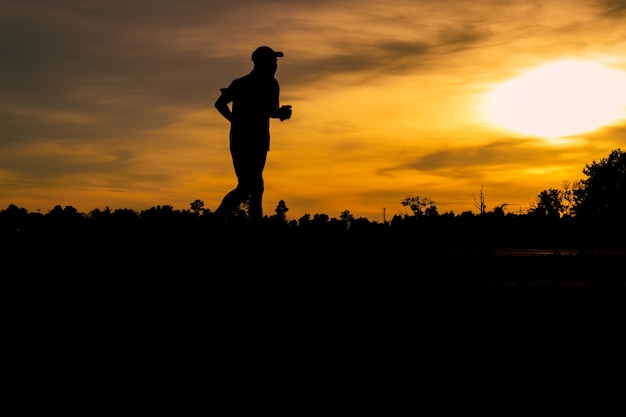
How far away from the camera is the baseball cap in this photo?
13.0 meters

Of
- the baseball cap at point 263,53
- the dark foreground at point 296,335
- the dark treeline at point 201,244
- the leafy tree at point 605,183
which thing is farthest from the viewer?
the leafy tree at point 605,183

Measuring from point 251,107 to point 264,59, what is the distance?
81 cm

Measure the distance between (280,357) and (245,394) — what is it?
81 centimetres

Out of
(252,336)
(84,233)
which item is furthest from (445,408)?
(84,233)

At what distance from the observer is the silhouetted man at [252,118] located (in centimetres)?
1305

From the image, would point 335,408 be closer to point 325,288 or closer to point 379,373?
point 379,373

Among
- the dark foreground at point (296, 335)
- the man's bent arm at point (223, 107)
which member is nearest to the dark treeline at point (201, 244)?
the dark foreground at point (296, 335)

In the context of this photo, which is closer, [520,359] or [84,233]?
[520,359]

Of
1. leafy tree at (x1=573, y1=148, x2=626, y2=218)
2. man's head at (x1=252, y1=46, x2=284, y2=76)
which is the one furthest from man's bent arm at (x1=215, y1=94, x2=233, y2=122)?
leafy tree at (x1=573, y1=148, x2=626, y2=218)

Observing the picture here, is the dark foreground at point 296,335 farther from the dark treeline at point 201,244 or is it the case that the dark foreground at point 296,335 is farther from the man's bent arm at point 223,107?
the man's bent arm at point 223,107

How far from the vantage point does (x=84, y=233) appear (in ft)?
46.3

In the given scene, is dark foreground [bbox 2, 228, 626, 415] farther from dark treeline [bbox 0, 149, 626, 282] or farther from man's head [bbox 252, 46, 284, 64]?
man's head [bbox 252, 46, 284, 64]

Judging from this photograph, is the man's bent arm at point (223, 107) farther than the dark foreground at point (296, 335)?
Yes

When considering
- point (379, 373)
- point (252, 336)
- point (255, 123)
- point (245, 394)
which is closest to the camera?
point (245, 394)
